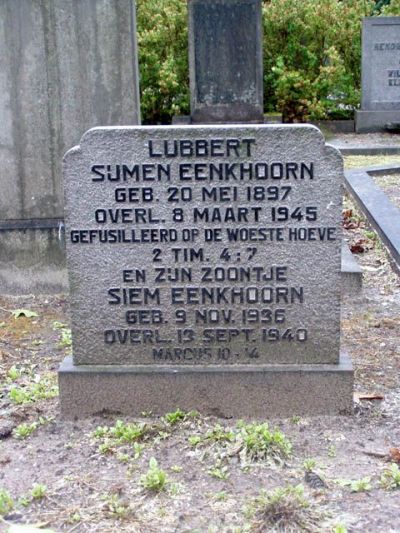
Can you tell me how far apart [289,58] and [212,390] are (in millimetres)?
13393

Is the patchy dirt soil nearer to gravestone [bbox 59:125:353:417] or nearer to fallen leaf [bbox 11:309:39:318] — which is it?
fallen leaf [bbox 11:309:39:318]

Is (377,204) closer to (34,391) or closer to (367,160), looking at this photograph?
(367,160)

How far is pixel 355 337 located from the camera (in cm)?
484

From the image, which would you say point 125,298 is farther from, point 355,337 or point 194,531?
point 355,337

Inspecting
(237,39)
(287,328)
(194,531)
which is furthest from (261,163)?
(237,39)

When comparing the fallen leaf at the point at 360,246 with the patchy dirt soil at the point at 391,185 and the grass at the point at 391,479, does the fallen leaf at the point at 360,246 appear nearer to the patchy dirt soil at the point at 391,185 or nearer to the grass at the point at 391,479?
the patchy dirt soil at the point at 391,185

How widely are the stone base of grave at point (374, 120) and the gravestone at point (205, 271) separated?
A: 1220 cm

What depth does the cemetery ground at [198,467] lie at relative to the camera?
2.91m

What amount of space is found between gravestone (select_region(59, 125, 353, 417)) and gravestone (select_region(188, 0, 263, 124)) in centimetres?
624

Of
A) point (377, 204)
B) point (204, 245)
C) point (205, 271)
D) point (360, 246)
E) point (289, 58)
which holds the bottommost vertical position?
point (360, 246)

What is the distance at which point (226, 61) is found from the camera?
9.91 meters

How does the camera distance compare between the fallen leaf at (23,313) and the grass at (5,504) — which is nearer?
the grass at (5,504)

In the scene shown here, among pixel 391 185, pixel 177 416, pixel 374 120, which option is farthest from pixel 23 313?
pixel 374 120

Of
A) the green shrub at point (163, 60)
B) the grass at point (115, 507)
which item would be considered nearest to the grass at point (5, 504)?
the grass at point (115, 507)
